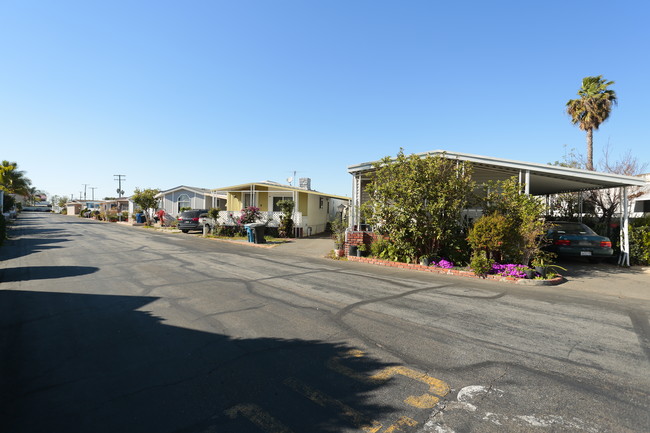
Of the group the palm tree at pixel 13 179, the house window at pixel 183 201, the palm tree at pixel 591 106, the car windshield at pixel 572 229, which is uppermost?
the palm tree at pixel 591 106

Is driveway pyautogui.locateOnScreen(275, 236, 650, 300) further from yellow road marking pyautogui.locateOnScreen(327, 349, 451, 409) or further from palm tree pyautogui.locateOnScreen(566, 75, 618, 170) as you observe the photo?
palm tree pyautogui.locateOnScreen(566, 75, 618, 170)

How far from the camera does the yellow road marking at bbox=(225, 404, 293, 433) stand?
8.00 feet

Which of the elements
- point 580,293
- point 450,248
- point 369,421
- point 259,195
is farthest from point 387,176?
point 259,195

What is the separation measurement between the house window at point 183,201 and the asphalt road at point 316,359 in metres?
24.8

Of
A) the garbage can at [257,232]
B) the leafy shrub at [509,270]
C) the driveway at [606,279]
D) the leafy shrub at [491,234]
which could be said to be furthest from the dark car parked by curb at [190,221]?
the leafy shrub at [509,270]

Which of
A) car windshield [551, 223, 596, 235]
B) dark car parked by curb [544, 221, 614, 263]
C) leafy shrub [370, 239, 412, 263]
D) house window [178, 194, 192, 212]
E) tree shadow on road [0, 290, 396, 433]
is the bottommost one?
tree shadow on road [0, 290, 396, 433]

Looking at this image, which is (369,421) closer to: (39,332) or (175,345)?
(175,345)

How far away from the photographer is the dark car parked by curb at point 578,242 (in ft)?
35.4

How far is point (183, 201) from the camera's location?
1228 inches

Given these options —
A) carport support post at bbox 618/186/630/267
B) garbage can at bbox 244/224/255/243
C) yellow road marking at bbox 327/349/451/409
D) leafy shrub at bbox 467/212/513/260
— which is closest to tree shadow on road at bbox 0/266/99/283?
yellow road marking at bbox 327/349/451/409

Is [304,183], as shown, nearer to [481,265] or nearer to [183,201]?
[183,201]

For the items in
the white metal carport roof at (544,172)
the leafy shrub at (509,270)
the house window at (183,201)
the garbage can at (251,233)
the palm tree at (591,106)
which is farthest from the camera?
the house window at (183,201)

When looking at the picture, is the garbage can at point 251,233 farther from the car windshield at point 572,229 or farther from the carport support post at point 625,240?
the carport support post at point 625,240

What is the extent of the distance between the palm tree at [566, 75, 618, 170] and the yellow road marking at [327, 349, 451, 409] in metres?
24.7
